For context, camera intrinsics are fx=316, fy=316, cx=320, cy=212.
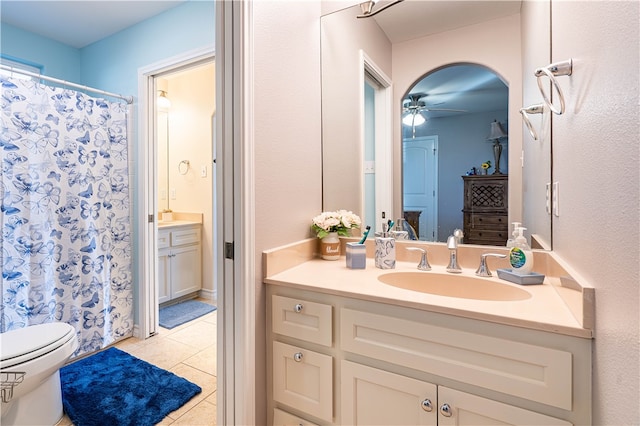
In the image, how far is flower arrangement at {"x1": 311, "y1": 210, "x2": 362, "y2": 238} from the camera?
149cm

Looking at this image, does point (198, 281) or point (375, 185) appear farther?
point (198, 281)

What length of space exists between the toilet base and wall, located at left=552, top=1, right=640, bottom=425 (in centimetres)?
211

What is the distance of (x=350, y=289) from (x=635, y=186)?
76 centimetres

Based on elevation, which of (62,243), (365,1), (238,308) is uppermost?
(365,1)

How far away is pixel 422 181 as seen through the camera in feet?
4.91

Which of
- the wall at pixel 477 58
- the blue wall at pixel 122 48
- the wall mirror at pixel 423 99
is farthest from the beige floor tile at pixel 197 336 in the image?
the blue wall at pixel 122 48

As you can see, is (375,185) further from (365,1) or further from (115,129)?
(115,129)

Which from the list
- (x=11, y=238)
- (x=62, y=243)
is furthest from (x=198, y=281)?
(x=11, y=238)

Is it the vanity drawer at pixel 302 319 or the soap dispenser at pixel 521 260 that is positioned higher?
the soap dispenser at pixel 521 260

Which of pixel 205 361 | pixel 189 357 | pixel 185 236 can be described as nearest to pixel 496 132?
pixel 205 361

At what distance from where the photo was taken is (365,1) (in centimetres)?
151

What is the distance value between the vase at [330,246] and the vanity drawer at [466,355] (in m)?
0.46

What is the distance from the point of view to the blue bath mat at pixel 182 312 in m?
2.70

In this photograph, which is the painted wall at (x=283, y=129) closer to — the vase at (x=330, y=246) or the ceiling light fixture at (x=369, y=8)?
the vase at (x=330, y=246)
